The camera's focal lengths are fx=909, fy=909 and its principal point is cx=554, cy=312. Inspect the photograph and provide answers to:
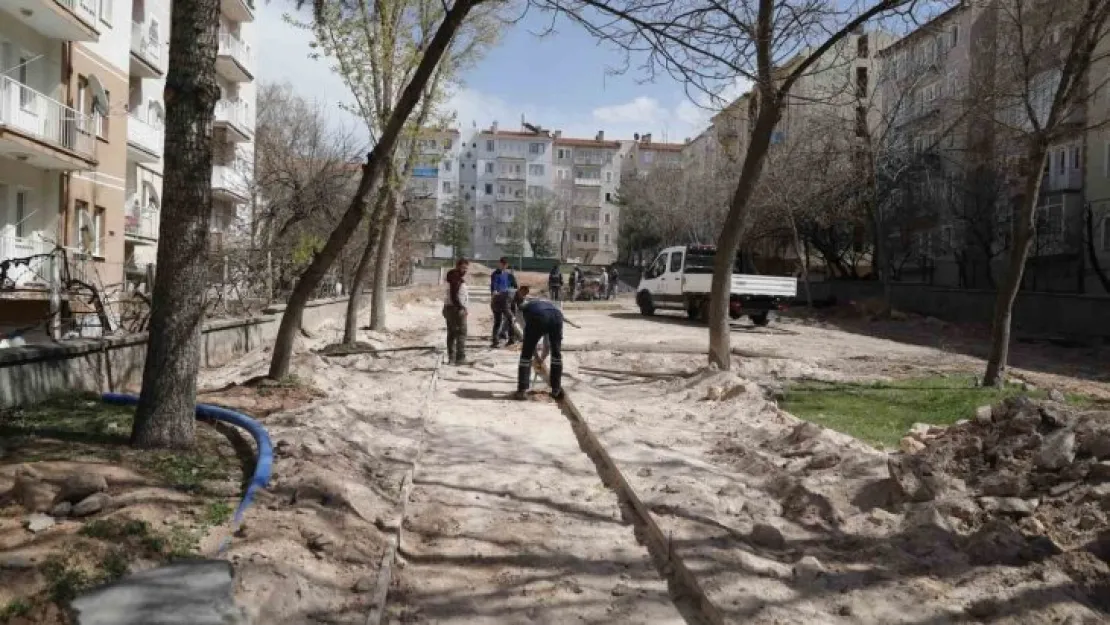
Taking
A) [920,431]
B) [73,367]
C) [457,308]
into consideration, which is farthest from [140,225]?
[920,431]

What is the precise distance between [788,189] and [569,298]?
12.5m

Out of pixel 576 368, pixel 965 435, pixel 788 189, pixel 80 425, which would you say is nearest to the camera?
pixel 80 425

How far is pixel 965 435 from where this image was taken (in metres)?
7.68

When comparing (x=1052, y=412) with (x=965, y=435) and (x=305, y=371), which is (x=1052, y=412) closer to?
(x=965, y=435)

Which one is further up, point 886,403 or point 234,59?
point 234,59

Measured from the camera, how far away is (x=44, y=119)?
22.3m

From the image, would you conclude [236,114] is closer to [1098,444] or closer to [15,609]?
[1098,444]

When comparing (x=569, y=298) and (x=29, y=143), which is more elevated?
(x=29, y=143)

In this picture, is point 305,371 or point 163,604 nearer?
point 163,604

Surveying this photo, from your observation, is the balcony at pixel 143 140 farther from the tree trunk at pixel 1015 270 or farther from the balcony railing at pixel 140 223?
the tree trunk at pixel 1015 270

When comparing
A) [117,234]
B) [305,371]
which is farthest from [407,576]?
[117,234]

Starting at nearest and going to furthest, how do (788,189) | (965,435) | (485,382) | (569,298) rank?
1. (965,435)
2. (485,382)
3. (788,189)
4. (569,298)

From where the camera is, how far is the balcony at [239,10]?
39594 mm

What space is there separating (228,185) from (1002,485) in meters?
39.7
